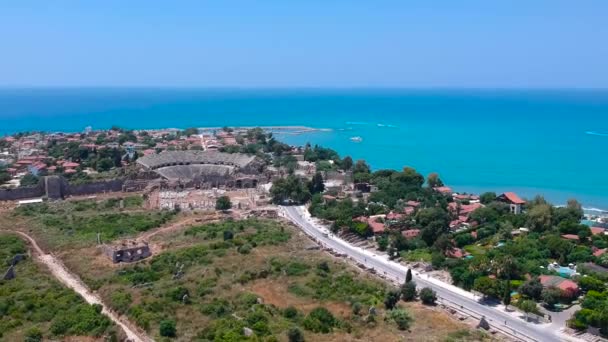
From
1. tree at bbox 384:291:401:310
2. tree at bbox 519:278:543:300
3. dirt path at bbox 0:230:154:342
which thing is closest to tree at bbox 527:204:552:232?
tree at bbox 519:278:543:300

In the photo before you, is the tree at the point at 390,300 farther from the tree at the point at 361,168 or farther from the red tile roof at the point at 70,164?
the red tile roof at the point at 70,164

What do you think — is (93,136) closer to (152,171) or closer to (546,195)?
(152,171)

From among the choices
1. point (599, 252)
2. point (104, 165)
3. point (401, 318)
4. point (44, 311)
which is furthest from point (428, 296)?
point (104, 165)

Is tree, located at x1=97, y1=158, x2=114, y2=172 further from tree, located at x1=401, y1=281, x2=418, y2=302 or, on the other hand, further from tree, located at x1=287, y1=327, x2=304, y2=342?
tree, located at x1=287, y1=327, x2=304, y2=342

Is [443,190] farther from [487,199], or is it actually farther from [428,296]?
[428,296]

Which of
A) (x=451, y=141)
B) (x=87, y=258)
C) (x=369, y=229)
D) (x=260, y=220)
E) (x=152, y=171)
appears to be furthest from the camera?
(x=451, y=141)

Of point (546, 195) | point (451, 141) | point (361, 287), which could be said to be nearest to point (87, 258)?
point (361, 287)

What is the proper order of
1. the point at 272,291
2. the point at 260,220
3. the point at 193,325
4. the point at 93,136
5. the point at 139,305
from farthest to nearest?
the point at 93,136
the point at 260,220
the point at 272,291
the point at 139,305
the point at 193,325
